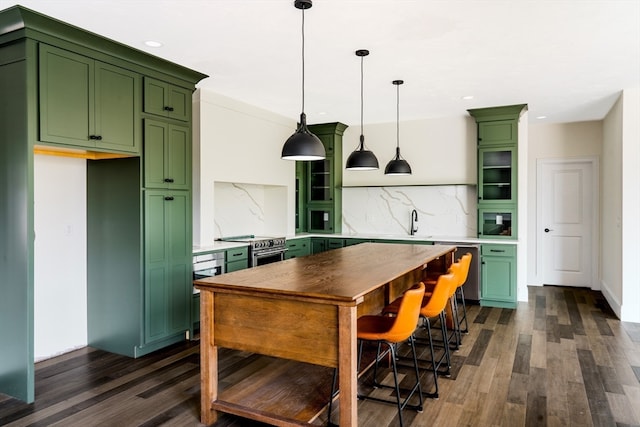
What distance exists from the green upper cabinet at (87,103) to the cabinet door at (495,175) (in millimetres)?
4530

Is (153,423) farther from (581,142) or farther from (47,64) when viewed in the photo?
(581,142)

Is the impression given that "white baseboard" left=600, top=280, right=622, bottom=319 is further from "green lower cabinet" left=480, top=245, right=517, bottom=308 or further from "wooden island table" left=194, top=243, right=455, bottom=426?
"wooden island table" left=194, top=243, right=455, bottom=426

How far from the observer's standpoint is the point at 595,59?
4.12 m

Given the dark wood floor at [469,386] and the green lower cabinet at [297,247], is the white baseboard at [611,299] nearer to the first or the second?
the dark wood floor at [469,386]

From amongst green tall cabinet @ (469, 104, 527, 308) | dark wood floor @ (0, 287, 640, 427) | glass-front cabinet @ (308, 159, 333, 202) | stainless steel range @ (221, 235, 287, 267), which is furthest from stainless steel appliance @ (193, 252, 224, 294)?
green tall cabinet @ (469, 104, 527, 308)

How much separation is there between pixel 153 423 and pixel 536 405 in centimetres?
251

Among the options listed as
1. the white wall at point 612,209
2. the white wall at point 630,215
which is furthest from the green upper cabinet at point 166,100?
the white wall at point 612,209

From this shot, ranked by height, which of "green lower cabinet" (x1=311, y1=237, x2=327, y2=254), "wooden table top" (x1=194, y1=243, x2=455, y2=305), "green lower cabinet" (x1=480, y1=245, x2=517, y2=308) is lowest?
"green lower cabinet" (x1=480, y1=245, x2=517, y2=308)

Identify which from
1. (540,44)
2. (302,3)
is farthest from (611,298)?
(302,3)

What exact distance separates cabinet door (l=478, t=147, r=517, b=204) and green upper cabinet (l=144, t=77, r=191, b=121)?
4016 millimetres

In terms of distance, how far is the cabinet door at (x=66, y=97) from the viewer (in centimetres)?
323

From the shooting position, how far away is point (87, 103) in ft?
11.6

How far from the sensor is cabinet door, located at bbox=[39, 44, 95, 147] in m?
3.23

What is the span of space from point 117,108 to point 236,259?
215 centimetres
